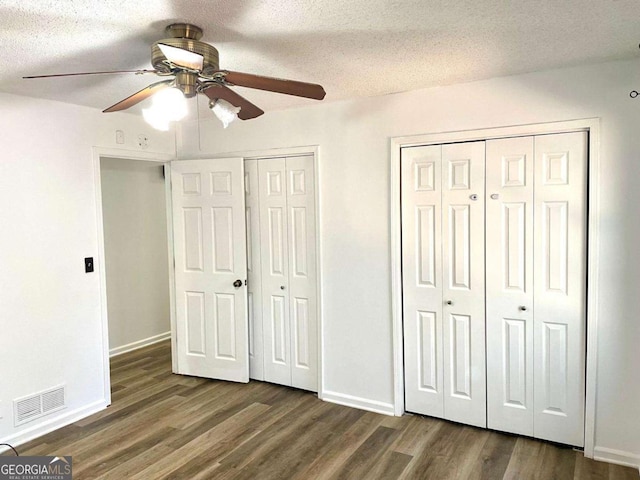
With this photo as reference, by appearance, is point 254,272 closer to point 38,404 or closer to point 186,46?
point 38,404

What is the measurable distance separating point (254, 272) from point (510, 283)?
2077mm

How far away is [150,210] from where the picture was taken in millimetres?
5332

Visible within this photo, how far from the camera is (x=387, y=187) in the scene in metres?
3.37

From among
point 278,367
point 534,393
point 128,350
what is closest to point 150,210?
point 128,350

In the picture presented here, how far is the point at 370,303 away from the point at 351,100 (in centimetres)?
150

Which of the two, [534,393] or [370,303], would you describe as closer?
[534,393]

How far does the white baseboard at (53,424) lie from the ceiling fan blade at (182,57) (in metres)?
2.59

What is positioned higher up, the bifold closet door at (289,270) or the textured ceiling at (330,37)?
the textured ceiling at (330,37)

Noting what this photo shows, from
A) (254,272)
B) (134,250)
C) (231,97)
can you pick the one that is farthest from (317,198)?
(134,250)

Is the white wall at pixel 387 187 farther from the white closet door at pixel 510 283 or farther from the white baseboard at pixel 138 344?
the white baseboard at pixel 138 344

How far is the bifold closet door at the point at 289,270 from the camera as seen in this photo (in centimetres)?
379

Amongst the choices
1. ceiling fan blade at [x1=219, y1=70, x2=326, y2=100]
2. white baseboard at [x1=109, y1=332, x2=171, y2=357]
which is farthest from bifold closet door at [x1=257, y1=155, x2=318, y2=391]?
white baseboard at [x1=109, y1=332, x2=171, y2=357]

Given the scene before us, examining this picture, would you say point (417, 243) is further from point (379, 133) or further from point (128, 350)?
point (128, 350)

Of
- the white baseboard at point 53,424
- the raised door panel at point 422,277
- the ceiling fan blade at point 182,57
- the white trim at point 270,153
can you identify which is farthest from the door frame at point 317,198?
the ceiling fan blade at point 182,57
